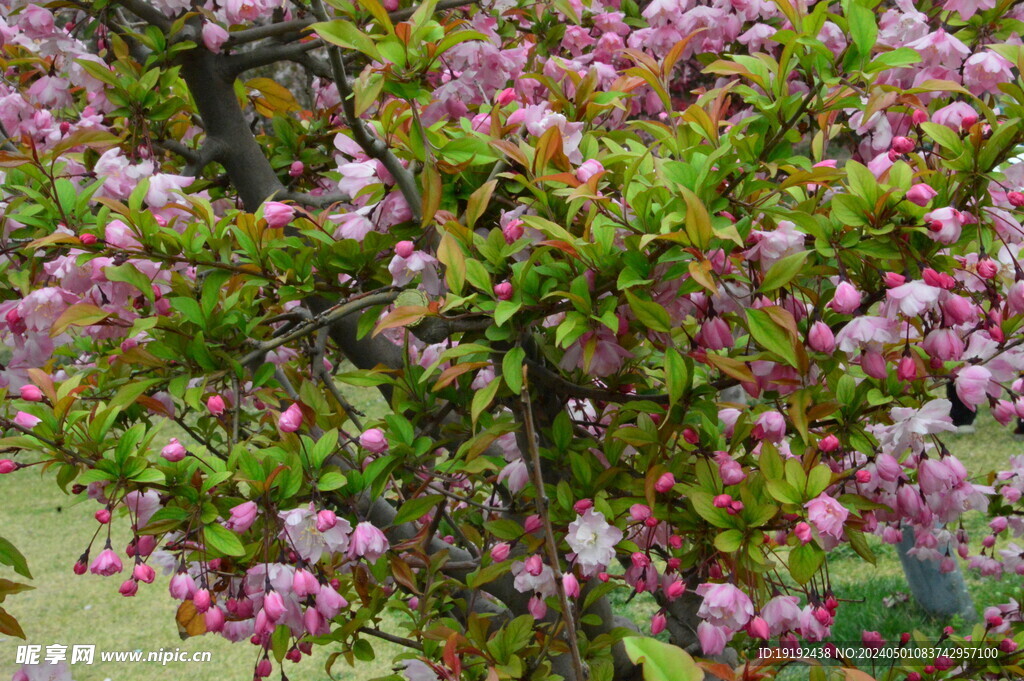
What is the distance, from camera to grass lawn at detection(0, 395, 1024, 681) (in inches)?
143

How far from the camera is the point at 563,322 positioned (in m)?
1.12

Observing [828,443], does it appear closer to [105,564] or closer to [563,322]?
[563,322]

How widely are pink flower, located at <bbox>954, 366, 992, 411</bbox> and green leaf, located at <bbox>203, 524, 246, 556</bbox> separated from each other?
3.40ft

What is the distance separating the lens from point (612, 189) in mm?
1364

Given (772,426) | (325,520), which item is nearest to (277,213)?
(325,520)

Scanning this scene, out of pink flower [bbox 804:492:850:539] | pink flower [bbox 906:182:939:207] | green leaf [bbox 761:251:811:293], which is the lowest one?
pink flower [bbox 804:492:850:539]

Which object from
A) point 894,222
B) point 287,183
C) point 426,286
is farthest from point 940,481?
point 287,183

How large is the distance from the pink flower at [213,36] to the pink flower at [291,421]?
0.95 m

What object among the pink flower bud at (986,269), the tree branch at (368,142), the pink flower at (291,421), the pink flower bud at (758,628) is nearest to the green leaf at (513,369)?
the tree branch at (368,142)

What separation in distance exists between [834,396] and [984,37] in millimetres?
807

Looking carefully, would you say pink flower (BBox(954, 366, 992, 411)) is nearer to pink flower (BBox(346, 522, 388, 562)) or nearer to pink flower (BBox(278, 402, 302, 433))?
pink flower (BBox(346, 522, 388, 562))

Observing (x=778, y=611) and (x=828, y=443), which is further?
(x=778, y=611)

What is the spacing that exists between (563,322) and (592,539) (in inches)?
13.8

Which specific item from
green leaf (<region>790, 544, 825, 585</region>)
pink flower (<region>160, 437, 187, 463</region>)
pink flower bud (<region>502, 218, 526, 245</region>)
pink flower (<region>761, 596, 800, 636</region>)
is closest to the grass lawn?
pink flower (<region>761, 596, 800, 636</region>)
